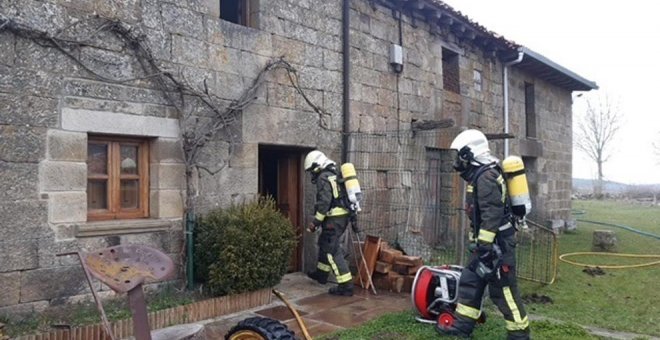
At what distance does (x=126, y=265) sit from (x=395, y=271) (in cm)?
465

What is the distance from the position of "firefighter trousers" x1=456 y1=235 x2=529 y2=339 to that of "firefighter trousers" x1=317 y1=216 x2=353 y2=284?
6.63ft

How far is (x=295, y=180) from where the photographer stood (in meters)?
7.88

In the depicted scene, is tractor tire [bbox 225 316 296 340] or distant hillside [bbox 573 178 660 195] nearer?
tractor tire [bbox 225 316 296 340]

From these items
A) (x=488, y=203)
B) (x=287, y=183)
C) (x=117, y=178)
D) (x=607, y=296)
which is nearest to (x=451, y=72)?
(x=287, y=183)

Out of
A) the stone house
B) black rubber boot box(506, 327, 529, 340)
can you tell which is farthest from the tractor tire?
the stone house

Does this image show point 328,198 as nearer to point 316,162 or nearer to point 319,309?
point 316,162

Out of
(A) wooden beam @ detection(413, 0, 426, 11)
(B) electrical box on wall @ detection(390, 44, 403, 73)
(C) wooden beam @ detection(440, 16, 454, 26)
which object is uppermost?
(A) wooden beam @ detection(413, 0, 426, 11)

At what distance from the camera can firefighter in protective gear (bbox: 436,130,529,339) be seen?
4.70m

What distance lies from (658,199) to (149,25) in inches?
1491

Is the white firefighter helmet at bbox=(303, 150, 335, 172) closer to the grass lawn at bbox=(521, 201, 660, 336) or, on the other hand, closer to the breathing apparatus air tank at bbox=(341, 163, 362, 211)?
the breathing apparatus air tank at bbox=(341, 163, 362, 211)

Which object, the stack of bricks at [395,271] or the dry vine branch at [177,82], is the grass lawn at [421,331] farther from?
the dry vine branch at [177,82]

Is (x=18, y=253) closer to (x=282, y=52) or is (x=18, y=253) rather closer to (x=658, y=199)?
(x=282, y=52)

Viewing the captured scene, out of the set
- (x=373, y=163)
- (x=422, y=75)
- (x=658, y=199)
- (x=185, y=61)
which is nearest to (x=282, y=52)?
(x=185, y=61)

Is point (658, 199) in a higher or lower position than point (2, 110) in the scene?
lower
